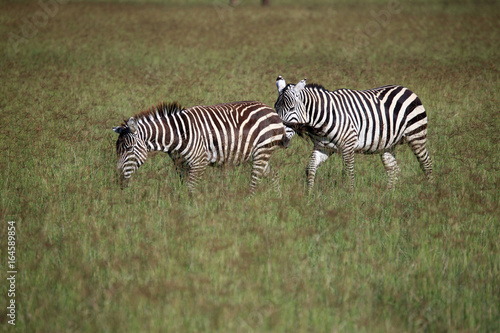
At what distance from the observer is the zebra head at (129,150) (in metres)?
6.67

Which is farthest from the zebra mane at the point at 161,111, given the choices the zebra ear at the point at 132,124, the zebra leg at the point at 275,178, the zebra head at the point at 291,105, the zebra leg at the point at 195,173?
the zebra leg at the point at 275,178

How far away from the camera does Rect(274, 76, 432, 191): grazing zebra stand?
746 centimetres

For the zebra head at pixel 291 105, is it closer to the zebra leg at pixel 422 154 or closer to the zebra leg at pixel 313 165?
the zebra leg at pixel 313 165

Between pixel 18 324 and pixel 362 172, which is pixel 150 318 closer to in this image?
pixel 18 324

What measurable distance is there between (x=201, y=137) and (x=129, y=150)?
3.45ft

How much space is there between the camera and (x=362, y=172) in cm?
829

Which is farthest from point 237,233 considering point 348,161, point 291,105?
point 348,161

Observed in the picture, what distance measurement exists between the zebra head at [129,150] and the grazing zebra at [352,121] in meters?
2.07

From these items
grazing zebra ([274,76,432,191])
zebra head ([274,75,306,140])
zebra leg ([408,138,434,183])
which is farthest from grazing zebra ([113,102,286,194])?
zebra leg ([408,138,434,183])

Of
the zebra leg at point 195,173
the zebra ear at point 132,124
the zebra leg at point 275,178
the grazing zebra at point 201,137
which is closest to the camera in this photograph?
the zebra ear at point 132,124

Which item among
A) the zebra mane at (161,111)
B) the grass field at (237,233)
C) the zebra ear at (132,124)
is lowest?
the grass field at (237,233)

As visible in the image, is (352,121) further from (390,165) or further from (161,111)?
(161,111)

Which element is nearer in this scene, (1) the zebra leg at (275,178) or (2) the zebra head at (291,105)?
(1) the zebra leg at (275,178)

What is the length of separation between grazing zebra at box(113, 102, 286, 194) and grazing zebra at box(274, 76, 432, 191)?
16.4 inches
